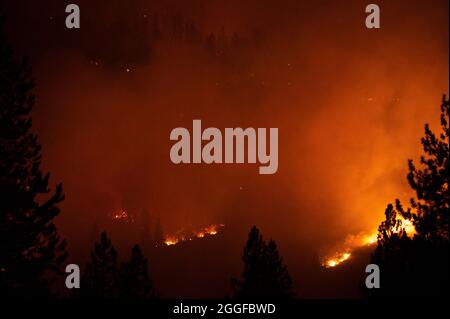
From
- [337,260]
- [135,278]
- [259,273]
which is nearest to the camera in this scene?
[135,278]

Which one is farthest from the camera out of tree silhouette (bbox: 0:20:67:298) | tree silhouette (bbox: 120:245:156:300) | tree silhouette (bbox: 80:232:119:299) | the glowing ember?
the glowing ember

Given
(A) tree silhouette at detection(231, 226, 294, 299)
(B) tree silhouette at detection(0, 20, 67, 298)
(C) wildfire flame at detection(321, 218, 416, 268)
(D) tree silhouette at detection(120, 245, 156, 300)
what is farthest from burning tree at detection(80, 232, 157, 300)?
(C) wildfire flame at detection(321, 218, 416, 268)

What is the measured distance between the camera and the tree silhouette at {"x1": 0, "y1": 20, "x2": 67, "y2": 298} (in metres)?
15.8

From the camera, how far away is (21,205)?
1619cm

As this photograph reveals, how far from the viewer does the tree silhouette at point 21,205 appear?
51.9ft

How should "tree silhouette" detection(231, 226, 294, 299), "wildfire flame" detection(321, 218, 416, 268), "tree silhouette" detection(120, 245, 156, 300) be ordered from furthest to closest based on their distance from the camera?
"wildfire flame" detection(321, 218, 416, 268) < "tree silhouette" detection(231, 226, 294, 299) < "tree silhouette" detection(120, 245, 156, 300)

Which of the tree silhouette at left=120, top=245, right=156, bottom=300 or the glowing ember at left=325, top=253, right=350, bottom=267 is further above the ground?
the glowing ember at left=325, top=253, right=350, bottom=267

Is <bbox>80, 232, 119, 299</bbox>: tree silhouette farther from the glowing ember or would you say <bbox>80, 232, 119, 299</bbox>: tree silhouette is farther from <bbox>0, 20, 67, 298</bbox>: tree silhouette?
the glowing ember

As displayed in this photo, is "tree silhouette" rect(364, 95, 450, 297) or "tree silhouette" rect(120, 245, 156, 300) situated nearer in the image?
"tree silhouette" rect(364, 95, 450, 297)

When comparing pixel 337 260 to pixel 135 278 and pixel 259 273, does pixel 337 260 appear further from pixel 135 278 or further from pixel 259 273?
pixel 135 278

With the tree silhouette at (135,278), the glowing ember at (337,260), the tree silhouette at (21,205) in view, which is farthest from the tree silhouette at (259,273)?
the glowing ember at (337,260)

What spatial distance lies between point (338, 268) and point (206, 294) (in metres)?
53.9

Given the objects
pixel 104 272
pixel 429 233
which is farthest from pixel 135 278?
pixel 429 233
